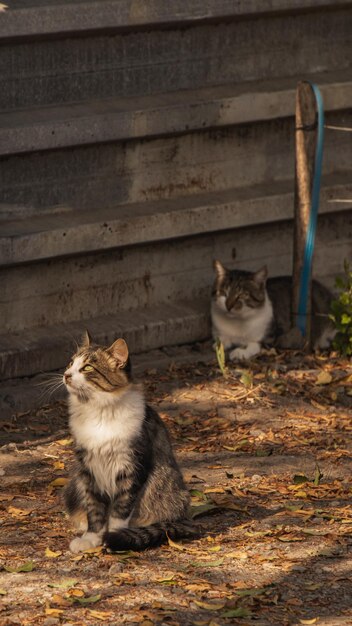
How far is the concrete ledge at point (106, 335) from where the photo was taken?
9102mm

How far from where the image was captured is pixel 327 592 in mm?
5723

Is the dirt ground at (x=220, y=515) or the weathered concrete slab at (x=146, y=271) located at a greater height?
the weathered concrete slab at (x=146, y=271)

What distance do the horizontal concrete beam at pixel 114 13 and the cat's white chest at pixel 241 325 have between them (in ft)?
7.73

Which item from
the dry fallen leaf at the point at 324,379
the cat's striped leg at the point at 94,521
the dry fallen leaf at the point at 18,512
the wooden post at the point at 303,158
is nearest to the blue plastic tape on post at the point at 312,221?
the wooden post at the point at 303,158

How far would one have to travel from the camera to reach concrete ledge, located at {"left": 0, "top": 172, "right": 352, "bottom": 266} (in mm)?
9086

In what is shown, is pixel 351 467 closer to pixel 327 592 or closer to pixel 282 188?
pixel 327 592

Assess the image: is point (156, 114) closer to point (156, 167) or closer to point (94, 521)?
point (156, 167)

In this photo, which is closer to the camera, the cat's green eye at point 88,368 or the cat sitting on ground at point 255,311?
the cat's green eye at point 88,368

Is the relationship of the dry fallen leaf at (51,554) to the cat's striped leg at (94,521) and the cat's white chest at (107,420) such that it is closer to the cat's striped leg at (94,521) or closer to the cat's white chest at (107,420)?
the cat's striped leg at (94,521)

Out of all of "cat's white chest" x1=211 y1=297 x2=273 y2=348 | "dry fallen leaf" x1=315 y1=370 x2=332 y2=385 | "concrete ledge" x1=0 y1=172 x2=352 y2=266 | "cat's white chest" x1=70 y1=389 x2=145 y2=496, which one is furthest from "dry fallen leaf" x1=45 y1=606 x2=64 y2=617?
"cat's white chest" x1=211 y1=297 x2=273 y2=348

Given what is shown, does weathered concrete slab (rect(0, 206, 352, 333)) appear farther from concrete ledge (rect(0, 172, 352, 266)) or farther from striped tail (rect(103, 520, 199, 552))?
striped tail (rect(103, 520, 199, 552))

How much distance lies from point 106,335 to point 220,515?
9.60 ft

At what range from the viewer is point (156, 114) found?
381 inches

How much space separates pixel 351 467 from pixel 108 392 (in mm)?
2040
